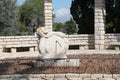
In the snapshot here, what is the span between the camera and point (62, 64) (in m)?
11.5

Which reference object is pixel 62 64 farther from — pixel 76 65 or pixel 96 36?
pixel 96 36

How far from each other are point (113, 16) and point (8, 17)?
12.0m

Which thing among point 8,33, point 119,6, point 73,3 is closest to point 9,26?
point 8,33

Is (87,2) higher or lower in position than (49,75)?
higher

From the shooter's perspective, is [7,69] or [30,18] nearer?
[7,69]

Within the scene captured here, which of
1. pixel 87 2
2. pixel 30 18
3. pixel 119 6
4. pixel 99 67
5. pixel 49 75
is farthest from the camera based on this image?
pixel 30 18

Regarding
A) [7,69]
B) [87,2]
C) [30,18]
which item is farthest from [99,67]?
[30,18]

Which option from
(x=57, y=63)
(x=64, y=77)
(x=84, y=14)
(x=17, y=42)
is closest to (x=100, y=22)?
(x=84, y=14)

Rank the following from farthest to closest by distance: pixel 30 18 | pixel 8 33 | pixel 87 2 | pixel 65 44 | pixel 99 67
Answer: pixel 30 18 → pixel 8 33 → pixel 87 2 → pixel 65 44 → pixel 99 67

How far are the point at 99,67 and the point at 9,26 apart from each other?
24.3 meters

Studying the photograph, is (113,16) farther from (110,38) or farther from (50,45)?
(50,45)

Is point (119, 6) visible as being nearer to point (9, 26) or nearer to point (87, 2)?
point (87, 2)

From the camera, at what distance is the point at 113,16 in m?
24.9

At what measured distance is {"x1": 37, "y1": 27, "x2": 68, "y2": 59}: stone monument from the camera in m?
11.8
